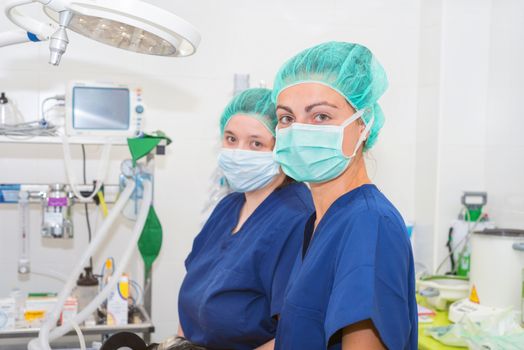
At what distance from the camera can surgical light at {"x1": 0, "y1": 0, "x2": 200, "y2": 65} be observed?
123 centimetres

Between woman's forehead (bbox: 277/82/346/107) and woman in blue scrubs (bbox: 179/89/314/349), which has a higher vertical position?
woman's forehead (bbox: 277/82/346/107)

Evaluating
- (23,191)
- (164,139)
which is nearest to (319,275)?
(164,139)

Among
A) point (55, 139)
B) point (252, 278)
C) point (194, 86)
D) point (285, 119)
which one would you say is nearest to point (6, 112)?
point (55, 139)

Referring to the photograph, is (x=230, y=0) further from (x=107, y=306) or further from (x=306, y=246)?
(x=306, y=246)

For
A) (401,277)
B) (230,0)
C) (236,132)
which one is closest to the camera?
(401,277)

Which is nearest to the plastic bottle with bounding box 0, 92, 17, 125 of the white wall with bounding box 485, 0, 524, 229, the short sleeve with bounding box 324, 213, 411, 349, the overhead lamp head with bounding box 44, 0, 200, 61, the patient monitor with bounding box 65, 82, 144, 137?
the patient monitor with bounding box 65, 82, 144, 137

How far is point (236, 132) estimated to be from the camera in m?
1.88

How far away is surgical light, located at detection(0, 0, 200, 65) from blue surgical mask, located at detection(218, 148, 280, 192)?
47 centimetres

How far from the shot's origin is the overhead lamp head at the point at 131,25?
1.23m

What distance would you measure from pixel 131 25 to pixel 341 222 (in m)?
0.62

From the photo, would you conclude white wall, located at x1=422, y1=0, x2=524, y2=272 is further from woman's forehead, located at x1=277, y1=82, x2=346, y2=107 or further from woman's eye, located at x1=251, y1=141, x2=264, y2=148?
woman's forehead, located at x1=277, y1=82, x2=346, y2=107

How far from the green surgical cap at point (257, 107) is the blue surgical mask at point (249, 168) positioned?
10 centimetres

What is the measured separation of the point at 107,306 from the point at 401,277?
1480 mm

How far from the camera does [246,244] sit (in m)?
1.73
